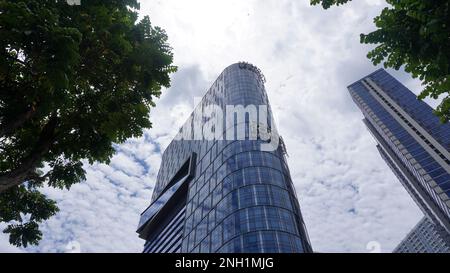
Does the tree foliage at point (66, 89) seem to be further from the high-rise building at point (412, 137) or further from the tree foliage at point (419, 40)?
the high-rise building at point (412, 137)

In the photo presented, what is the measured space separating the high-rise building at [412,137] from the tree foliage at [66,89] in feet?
342

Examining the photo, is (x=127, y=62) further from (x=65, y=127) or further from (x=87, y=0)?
(x=65, y=127)

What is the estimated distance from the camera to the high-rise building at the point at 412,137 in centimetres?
9562

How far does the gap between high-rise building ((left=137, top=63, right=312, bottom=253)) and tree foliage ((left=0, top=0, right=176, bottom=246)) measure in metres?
40.4

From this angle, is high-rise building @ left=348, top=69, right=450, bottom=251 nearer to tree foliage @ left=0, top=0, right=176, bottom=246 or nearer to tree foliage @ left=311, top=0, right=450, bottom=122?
tree foliage @ left=311, top=0, right=450, bottom=122

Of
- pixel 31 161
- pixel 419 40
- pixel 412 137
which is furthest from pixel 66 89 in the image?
pixel 412 137

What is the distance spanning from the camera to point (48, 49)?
22.0ft

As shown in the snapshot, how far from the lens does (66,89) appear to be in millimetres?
7371

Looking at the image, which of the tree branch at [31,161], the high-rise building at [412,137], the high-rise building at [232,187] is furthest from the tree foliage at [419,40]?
the high-rise building at [412,137]

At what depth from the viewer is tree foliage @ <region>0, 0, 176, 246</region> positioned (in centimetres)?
674

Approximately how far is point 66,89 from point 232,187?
52.6 m
